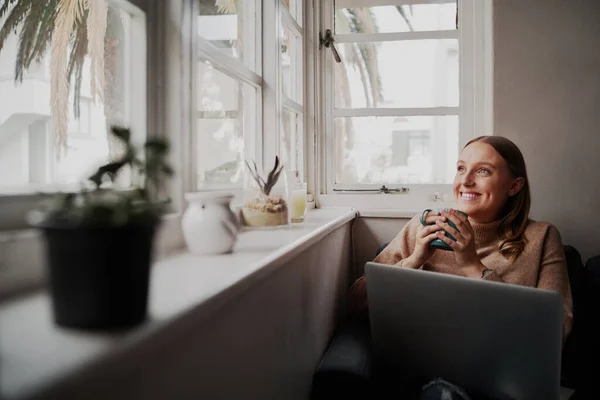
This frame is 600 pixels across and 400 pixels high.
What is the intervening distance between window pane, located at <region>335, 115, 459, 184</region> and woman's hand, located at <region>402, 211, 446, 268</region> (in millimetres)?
1193

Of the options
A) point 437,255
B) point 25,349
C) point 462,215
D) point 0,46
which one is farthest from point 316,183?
point 25,349

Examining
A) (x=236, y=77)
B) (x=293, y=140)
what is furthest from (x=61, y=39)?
(x=293, y=140)

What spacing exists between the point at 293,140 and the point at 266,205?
4.04 feet

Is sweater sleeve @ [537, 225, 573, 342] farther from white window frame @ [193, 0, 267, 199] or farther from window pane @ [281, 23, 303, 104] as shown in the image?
window pane @ [281, 23, 303, 104]

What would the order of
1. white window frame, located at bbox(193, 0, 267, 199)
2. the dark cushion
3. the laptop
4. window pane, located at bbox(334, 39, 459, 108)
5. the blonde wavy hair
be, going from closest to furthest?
1. the laptop
2. white window frame, located at bbox(193, 0, 267, 199)
3. the dark cushion
4. the blonde wavy hair
5. window pane, located at bbox(334, 39, 459, 108)

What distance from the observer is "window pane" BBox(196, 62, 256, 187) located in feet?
4.72

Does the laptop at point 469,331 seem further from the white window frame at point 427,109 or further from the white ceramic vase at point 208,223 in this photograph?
the white window frame at point 427,109

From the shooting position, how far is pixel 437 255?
1862 millimetres

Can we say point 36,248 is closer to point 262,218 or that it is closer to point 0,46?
point 0,46

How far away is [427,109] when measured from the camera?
9.12 feet

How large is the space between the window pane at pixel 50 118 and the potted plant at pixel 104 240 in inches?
9.5

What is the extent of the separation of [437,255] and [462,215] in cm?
32

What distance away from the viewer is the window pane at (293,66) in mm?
2514

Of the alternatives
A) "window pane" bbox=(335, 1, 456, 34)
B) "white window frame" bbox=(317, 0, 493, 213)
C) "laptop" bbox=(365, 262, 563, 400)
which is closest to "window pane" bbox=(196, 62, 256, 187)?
"laptop" bbox=(365, 262, 563, 400)
